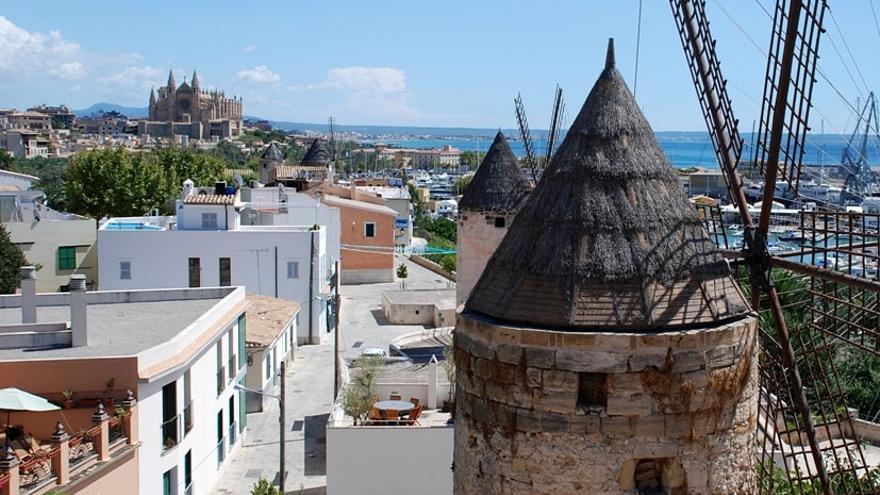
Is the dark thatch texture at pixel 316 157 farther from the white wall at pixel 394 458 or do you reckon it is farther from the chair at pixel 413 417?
the white wall at pixel 394 458

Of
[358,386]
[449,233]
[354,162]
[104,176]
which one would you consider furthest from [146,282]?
[354,162]

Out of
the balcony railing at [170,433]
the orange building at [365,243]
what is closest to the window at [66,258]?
the orange building at [365,243]

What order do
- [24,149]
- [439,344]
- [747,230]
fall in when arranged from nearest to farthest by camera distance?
[747,230]
[439,344]
[24,149]

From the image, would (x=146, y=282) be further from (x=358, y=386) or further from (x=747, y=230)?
(x=747, y=230)

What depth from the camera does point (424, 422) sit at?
2006 centimetres

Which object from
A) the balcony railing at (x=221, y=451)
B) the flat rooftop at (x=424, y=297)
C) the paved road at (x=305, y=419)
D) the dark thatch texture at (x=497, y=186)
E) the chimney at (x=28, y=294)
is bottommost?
the paved road at (x=305, y=419)

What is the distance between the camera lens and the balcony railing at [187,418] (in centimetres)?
1828

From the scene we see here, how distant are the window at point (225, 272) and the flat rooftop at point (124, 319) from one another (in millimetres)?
7405

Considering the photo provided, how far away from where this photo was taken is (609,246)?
240 inches

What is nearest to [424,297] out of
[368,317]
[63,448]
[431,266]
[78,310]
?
[368,317]

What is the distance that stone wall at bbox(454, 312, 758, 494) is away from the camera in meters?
5.90

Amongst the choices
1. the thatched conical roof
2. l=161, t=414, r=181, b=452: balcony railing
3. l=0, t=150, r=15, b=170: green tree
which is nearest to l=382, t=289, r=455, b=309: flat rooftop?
l=161, t=414, r=181, b=452: balcony railing

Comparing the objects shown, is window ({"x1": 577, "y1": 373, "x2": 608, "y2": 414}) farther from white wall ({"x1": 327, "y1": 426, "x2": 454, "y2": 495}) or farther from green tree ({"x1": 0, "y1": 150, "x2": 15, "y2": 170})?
green tree ({"x1": 0, "y1": 150, "x2": 15, "y2": 170})

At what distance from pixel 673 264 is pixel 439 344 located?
23355 mm
